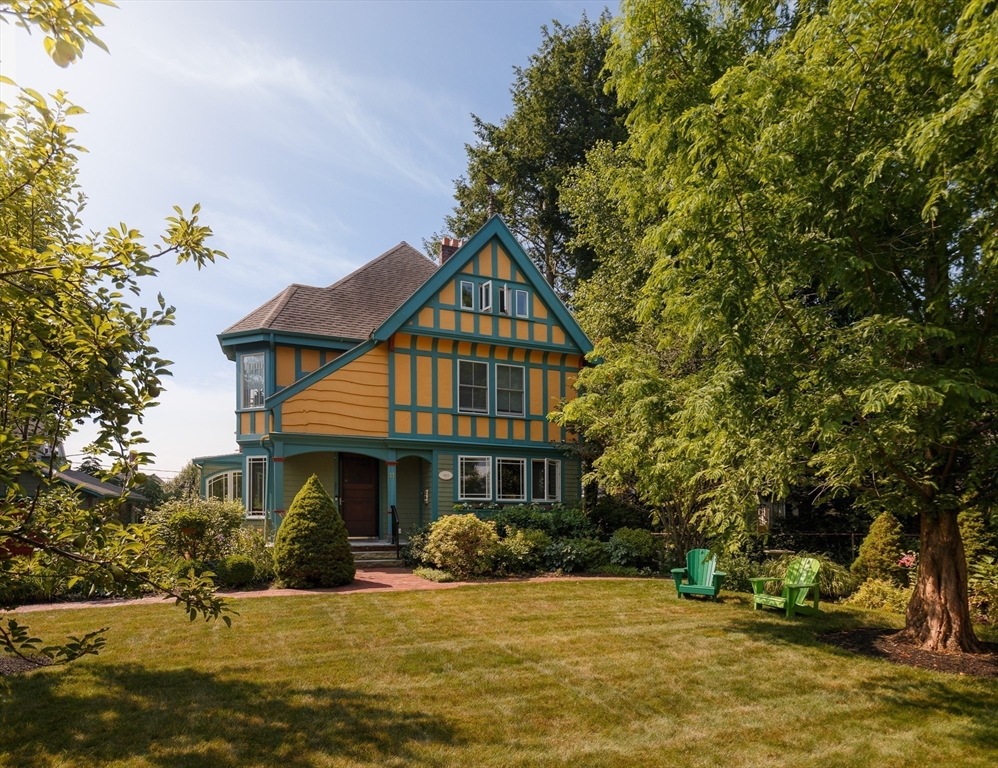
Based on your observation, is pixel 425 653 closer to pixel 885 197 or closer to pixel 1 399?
pixel 1 399

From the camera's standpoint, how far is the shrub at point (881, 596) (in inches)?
413

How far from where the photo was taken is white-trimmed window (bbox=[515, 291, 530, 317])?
62.8 ft

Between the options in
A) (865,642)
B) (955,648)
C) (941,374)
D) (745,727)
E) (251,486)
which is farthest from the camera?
(251,486)

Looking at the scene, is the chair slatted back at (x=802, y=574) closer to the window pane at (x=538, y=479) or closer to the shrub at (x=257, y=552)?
the shrub at (x=257, y=552)

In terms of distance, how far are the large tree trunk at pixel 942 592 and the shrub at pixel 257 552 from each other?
411 inches

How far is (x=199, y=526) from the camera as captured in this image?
1255 cm

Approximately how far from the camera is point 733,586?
1217 centimetres

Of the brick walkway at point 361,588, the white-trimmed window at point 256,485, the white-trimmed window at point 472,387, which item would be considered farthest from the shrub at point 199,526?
the white-trimmed window at point 472,387

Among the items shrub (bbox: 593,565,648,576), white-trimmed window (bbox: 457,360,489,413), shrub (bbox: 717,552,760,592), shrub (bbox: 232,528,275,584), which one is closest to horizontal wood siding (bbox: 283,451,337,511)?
shrub (bbox: 232,528,275,584)

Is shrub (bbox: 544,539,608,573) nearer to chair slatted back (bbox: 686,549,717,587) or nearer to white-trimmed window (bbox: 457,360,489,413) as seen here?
chair slatted back (bbox: 686,549,717,587)

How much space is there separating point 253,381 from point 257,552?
18.4 ft

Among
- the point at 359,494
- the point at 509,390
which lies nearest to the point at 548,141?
the point at 509,390

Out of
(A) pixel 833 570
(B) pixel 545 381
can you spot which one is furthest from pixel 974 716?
(B) pixel 545 381

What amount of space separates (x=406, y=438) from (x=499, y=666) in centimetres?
1049
